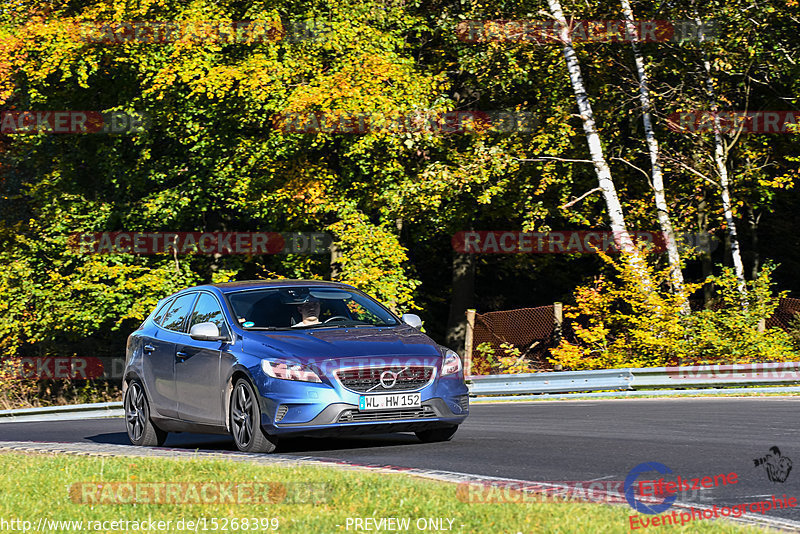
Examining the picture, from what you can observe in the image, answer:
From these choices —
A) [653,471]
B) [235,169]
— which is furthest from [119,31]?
[653,471]

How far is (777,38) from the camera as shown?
2877 cm

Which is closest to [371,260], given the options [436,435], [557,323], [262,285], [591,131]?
[591,131]

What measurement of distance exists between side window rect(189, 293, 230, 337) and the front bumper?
1.22m

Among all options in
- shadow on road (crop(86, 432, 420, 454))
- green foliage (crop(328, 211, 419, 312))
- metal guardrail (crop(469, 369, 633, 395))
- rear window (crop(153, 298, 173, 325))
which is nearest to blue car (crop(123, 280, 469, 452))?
rear window (crop(153, 298, 173, 325))

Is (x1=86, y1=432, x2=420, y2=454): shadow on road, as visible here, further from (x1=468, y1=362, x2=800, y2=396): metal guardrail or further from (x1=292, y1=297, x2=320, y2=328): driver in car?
(x1=468, y1=362, x2=800, y2=396): metal guardrail

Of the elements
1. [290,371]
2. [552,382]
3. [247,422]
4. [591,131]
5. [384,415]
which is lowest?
[552,382]

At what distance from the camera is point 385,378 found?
10.9 metres

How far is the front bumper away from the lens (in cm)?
1071

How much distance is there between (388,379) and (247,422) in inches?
53.8

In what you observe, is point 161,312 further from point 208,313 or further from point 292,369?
point 292,369

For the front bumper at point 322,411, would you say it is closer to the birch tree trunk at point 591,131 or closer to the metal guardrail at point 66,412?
the metal guardrail at point 66,412

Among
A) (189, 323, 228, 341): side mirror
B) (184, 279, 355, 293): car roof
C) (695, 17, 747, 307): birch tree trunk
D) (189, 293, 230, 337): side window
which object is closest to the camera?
(189, 323, 228, 341): side mirror

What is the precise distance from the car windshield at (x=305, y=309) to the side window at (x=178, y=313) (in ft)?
2.79

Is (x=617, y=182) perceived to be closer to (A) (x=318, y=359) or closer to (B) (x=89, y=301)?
(B) (x=89, y=301)
